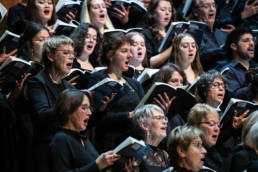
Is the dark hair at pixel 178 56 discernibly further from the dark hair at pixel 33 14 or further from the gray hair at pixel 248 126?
the gray hair at pixel 248 126

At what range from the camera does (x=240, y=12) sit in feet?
18.9

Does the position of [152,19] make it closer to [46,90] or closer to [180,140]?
[46,90]

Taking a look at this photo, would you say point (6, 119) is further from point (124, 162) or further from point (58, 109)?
point (124, 162)

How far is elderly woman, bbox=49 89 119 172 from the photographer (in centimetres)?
304

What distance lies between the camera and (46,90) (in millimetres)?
3557

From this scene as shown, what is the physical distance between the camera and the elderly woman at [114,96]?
353 centimetres

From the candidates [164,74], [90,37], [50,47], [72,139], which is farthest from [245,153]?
[90,37]

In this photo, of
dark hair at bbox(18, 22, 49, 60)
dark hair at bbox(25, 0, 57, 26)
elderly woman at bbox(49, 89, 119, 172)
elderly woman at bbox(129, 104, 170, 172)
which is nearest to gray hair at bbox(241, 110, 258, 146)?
elderly woman at bbox(129, 104, 170, 172)

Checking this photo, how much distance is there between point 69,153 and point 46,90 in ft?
1.92

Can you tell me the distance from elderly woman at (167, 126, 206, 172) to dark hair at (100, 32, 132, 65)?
36.3 inches

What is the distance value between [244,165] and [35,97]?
1.23 m

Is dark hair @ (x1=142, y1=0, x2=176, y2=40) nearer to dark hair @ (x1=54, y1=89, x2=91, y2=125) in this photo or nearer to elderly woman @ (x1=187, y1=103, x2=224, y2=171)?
elderly woman @ (x1=187, y1=103, x2=224, y2=171)

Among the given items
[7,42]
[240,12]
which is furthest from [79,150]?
[240,12]

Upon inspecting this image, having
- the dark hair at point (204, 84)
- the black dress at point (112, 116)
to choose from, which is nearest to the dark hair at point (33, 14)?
the black dress at point (112, 116)
